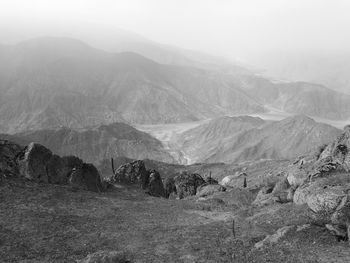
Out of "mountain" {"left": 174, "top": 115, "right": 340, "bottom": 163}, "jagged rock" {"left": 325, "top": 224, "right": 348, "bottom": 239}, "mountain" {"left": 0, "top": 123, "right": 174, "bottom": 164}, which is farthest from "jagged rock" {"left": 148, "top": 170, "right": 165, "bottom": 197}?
"mountain" {"left": 0, "top": 123, "right": 174, "bottom": 164}

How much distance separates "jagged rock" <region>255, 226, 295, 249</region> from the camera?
24.0 meters

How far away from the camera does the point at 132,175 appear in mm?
53219

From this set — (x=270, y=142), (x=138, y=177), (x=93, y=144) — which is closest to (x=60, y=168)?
(x=138, y=177)

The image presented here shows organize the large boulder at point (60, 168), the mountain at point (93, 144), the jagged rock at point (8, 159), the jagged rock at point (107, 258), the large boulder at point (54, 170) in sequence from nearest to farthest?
1. the jagged rock at point (107, 258)
2. the jagged rock at point (8, 159)
3. the large boulder at point (54, 170)
4. the large boulder at point (60, 168)
5. the mountain at point (93, 144)

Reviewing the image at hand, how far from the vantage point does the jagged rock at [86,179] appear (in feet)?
134

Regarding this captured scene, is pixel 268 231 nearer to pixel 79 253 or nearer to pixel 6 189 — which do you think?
pixel 79 253

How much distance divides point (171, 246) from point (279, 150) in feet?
480

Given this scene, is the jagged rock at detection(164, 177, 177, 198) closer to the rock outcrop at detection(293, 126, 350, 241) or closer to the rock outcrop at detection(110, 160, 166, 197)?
the rock outcrop at detection(110, 160, 166, 197)

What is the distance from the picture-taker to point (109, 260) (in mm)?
21375

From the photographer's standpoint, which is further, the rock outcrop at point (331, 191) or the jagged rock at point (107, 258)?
the rock outcrop at point (331, 191)

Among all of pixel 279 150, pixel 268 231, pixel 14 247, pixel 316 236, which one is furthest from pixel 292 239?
pixel 279 150

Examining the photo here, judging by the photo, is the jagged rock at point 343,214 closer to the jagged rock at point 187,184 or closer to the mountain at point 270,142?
the jagged rock at point 187,184

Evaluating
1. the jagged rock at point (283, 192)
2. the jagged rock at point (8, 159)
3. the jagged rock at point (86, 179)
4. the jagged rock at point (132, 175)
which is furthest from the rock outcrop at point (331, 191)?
the jagged rock at point (8, 159)

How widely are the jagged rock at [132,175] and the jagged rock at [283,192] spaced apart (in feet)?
60.6
